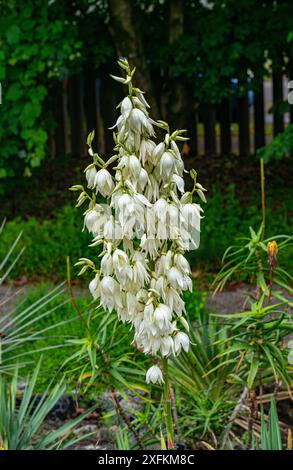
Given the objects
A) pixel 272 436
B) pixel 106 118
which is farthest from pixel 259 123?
pixel 272 436

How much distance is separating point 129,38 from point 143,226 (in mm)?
7735

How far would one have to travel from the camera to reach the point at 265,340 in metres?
3.90

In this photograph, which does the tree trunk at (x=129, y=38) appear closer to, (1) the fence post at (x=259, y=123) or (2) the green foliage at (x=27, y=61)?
(2) the green foliage at (x=27, y=61)

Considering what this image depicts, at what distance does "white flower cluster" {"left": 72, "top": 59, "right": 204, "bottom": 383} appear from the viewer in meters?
2.96

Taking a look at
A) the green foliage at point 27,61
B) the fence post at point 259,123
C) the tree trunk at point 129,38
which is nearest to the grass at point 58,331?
the green foliage at point 27,61

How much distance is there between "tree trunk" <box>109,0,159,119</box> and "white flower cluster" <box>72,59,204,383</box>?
24.0 feet

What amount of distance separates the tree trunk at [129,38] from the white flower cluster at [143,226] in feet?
24.0

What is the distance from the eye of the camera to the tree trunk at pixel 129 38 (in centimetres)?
1032

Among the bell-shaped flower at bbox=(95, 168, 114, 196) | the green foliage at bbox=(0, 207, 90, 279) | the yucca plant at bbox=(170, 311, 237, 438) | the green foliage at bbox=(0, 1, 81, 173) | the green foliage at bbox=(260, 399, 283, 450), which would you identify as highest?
the green foliage at bbox=(0, 1, 81, 173)

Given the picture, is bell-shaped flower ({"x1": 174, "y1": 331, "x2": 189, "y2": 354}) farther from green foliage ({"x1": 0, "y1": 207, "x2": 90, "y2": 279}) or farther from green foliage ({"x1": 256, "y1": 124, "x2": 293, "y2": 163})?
green foliage ({"x1": 256, "y1": 124, "x2": 293, "y2": 163})

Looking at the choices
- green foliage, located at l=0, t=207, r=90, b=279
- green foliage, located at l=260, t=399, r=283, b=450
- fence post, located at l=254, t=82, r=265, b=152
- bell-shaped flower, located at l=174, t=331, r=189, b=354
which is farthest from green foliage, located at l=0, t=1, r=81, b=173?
bell-shaped flower, located at l=174, t=331, r=189, b=354

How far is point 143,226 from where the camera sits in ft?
9.80

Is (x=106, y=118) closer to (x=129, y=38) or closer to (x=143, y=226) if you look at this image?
(x=129, y=38)

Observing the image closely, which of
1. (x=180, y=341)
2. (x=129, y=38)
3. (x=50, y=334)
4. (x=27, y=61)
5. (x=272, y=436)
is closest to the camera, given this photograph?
(x=180, y=341)
